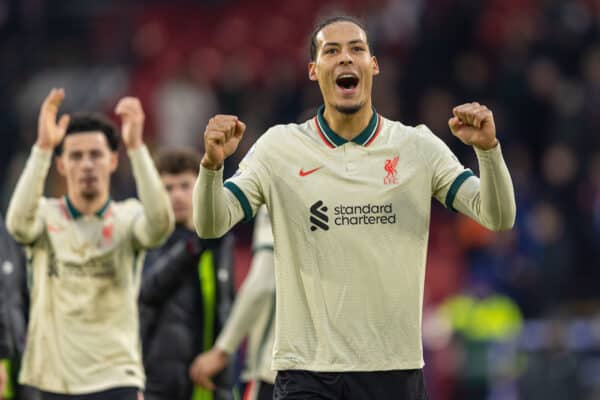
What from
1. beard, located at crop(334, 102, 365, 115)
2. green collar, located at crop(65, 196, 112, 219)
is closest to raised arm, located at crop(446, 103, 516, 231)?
beard, located at crop(334, 102, 365, 115)

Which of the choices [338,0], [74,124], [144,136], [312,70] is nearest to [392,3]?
[338,0]

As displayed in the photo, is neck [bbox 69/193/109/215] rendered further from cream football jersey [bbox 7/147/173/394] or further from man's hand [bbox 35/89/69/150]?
man's hand [bbox 35/89/69/150]

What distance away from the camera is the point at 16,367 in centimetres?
839

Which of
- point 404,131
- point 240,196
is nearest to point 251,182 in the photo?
point 240,196

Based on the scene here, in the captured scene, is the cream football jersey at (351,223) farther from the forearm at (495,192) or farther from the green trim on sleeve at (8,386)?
the green trim on sleeve at (8,386)

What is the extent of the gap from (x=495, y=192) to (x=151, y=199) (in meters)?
2.63

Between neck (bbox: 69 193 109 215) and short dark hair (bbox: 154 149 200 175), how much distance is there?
3.20 ft

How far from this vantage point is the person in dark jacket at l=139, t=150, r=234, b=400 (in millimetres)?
8805

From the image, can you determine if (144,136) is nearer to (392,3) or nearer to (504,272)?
(392,3)

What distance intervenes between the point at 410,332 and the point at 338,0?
1577 centimetres

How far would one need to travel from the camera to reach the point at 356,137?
614 centimetres

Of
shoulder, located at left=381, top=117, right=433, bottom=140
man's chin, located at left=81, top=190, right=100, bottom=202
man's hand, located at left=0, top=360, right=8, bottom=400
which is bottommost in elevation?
man's hand, located at left=0, top=360, right=8, bottom=400

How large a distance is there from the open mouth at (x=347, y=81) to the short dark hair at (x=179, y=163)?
310 cm

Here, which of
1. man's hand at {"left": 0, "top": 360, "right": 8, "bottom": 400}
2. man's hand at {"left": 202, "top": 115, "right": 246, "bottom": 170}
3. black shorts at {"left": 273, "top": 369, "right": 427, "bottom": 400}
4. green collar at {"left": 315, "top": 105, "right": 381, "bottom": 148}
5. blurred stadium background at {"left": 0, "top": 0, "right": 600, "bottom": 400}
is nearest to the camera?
man's hand at {"left": 202, "top": 115, "right": 246, "bottom": 170}
